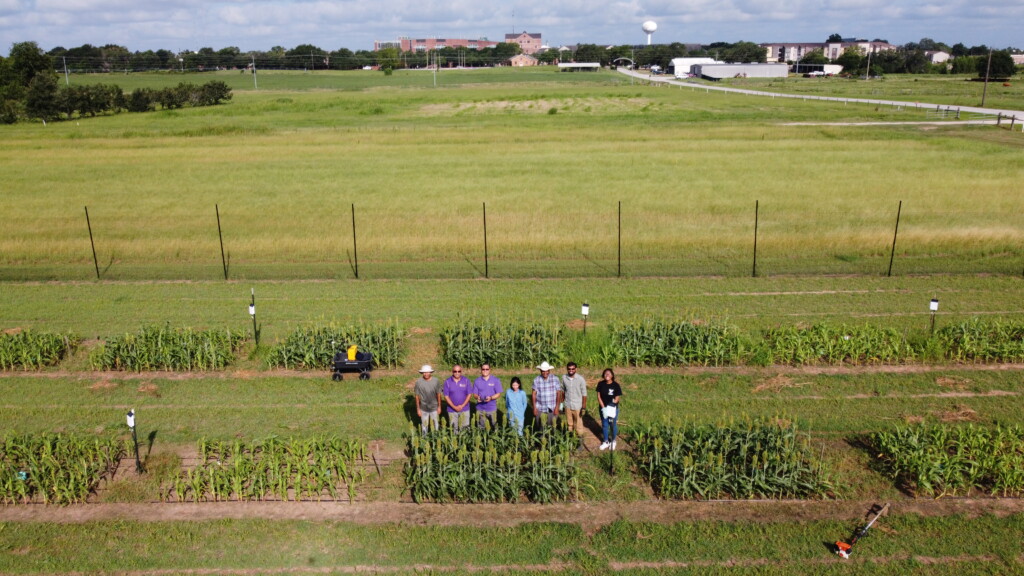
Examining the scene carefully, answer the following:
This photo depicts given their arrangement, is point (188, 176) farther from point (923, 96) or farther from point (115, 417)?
point (923, 96)

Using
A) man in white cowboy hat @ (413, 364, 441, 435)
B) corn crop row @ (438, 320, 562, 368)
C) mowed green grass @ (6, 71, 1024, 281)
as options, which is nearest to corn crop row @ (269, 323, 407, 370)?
corn crop row @ (438, 320, 562, 368)

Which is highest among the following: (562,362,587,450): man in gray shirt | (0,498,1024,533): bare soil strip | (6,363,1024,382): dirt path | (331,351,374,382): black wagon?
(562,362,587,450): man in gray shirt

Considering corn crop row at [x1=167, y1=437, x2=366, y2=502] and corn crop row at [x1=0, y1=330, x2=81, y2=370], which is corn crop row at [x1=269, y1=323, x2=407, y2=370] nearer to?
corn crop row at [x1=167, y1=437, x2=366, y2=502]

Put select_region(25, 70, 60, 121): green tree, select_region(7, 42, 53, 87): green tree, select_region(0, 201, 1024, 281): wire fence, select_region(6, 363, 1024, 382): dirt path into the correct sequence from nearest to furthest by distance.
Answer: select_region(6, 363, 1024, 382): dirt path
select_region(0, 201, 1024, 281): wire fence
select_region(25, 70, 60, 121): green tree
select_region(7, 42, 53, 87): green tree

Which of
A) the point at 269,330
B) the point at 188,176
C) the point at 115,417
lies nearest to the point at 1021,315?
the point at 269,330

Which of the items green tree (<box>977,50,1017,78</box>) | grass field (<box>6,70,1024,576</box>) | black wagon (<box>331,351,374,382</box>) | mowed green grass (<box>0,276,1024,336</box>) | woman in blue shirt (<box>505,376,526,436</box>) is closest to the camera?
grass field (<box>6,70,1024,576</box>)

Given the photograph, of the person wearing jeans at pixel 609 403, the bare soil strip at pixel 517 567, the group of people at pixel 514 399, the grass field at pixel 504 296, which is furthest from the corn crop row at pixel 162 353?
the person wearing jeans at pixel 609 403

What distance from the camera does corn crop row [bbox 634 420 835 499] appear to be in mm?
10672

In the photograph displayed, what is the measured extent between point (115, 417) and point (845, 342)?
1349 centimetres

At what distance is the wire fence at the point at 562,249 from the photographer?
22.5 metres

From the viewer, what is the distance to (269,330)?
17.7 metres

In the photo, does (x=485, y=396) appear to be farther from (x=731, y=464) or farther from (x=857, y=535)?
(x=857, y=535)

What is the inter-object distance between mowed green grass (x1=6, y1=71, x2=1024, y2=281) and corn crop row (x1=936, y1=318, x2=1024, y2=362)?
610 cm

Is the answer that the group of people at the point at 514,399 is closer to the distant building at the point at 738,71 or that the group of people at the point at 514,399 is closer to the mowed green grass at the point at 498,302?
the mowed green grass at the point at 498,302
